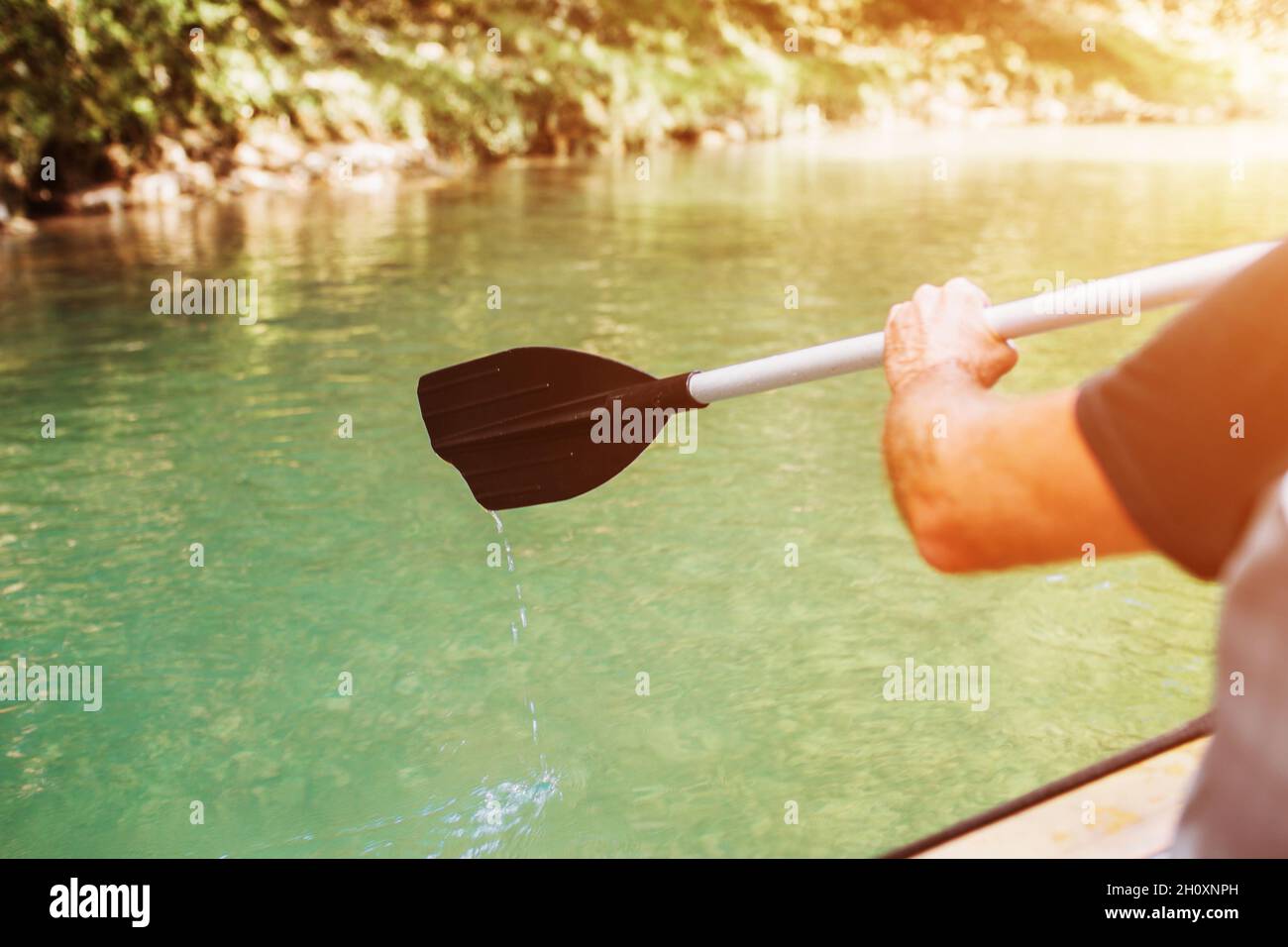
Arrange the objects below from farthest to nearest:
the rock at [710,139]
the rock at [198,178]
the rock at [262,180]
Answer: the rock at [710,139] < the rock at [262,180] < the rock at [198,178]

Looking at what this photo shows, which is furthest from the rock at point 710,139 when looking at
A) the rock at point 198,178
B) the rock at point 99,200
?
the rock at point 99,200

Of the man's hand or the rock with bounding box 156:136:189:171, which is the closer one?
the man's hand

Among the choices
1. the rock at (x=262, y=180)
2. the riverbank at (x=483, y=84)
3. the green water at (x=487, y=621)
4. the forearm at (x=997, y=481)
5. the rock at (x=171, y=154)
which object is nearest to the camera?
the forearm at (x=997, y=481)

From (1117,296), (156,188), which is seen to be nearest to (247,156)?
(156,188)

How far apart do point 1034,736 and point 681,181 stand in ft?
64.8

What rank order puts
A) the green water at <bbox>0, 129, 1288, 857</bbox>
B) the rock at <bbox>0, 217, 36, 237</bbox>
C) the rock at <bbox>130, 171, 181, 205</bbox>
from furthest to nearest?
the rock at <bbox>130, 171, 181, 205</bbox> → the rock at <bbox>0, 217, 36, 237</bbox> → the green water at <bbox>0, 129, 1288, 857</bbox>

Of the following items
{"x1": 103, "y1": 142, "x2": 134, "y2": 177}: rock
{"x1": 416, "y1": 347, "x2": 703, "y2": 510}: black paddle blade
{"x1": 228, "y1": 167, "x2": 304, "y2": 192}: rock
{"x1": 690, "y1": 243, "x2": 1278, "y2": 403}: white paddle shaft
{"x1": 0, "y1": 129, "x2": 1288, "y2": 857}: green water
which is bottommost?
{"x1": 0, "y1": 129, "x2": 1288, "y2": 857}: green water

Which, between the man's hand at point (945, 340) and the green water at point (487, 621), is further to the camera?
the green water at point (487, 621)

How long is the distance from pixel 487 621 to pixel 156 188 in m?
16.8

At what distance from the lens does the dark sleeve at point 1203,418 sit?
1.00m

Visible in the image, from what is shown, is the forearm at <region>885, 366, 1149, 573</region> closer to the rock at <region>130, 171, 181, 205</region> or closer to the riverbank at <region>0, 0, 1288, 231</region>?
the riverbank at <region>0, 0, 1288, 231</region>

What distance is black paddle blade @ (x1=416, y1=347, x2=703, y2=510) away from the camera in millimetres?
3047

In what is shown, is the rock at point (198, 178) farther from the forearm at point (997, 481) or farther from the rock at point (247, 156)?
the forearm at point (997, 481)

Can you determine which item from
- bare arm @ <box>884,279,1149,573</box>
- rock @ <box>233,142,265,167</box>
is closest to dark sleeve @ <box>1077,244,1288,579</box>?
bare arm @ <box>884,279,1149,573</box>
